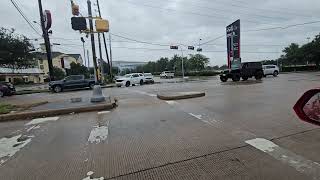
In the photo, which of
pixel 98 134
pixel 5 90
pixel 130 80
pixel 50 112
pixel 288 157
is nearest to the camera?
pixel 288 157

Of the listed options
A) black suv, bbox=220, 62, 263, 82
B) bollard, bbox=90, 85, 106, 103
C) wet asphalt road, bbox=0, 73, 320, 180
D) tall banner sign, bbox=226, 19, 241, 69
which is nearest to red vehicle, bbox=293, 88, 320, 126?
wet asphalt road, bbox=0, 73, 320, 180

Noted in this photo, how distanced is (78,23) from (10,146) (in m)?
6.05

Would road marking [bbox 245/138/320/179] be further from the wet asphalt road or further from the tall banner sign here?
the tall banner sign

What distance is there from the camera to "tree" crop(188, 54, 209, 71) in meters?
95.6

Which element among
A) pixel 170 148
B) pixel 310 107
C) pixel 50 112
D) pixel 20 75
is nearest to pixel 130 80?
pixel 50 112

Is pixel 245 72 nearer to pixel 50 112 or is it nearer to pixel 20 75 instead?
pixel 50 112

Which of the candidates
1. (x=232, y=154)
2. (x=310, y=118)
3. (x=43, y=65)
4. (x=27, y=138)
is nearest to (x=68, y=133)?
(x=27, y=138)

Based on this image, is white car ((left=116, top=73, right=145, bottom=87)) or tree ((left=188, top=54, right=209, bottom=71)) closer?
white car ((left=116, top=73, right=145, bottom=87))

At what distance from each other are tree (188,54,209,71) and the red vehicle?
93583 millimetres

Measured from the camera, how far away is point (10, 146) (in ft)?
20.4

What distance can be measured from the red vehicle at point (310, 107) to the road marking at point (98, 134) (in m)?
4.40

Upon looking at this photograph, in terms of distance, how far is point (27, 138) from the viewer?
688 centimetres

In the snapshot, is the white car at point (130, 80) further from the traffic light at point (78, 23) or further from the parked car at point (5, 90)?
the traffic light at point (78, 23)

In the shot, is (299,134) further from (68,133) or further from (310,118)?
(68,133)
